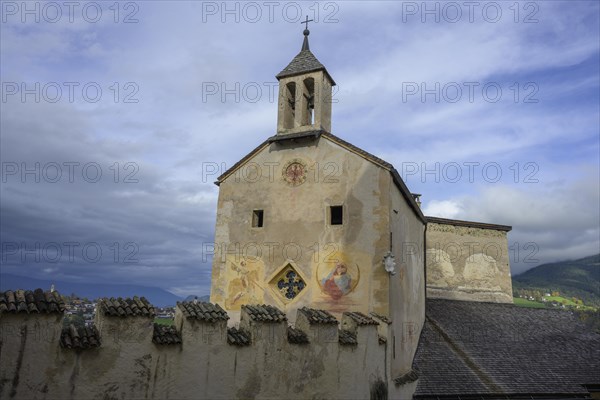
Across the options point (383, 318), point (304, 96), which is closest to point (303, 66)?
point (304, 96)

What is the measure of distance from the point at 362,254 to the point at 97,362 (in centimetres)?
945

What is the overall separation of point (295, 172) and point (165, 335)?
32.0 ft

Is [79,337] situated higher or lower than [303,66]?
lower

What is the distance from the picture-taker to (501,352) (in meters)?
20.2

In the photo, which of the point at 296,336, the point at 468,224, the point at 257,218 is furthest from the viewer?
the point at 468,224

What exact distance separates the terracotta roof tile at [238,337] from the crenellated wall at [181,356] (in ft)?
0.07

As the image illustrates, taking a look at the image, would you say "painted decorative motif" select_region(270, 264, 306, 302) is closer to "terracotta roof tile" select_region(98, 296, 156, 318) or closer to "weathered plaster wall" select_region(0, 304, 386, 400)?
"weathered plaster wall" select_region(0, 304, 386, 400)

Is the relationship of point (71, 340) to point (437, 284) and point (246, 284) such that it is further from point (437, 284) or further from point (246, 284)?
point (437, 284)

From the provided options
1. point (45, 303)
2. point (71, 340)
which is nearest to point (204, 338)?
point (71, 340)

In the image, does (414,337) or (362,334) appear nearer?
(362,334)

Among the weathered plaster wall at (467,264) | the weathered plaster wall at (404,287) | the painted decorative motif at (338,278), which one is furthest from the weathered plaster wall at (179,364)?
the weathered plaster wall at (467,264)

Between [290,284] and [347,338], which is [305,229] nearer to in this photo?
[290,284]

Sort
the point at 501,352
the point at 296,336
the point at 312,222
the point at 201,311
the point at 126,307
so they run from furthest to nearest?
the point at 501,352, the point at 312,222, the point at 296,336, the point at 201,311, the point at 126,307

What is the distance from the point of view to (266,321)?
31.7 feet
